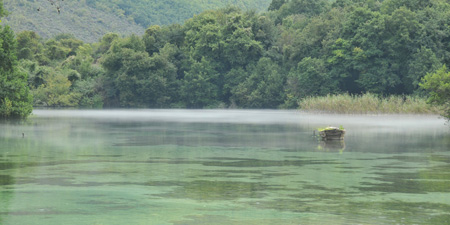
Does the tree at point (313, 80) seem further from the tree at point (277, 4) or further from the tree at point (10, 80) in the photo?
the tree at point (277, 4)

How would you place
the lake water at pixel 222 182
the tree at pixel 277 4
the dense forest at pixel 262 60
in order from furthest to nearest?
1. the tree at pixel 277 4
2. the dense forest at pixel 262 60
3. the lake water at pixel 222 182

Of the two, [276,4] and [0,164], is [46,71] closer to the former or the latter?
[276,4]

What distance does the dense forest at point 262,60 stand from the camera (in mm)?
86938

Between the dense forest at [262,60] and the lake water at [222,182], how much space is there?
55.8 m

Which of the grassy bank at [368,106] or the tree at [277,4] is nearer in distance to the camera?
the grassy bank at [368,106]

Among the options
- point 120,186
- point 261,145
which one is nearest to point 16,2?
point 261,145

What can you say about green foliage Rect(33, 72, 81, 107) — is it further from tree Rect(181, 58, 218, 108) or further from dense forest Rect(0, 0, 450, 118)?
tree Rect(181, 58, 218, 108)

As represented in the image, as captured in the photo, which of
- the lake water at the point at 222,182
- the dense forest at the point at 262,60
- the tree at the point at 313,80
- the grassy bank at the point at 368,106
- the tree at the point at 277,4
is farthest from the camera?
the tree at the point at 277,4

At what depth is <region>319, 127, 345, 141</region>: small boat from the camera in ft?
111

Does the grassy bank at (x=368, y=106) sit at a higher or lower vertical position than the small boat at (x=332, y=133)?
higher

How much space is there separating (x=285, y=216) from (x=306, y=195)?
280 centimetres

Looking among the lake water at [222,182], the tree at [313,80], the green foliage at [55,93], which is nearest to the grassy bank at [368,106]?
the tree at [313,80]

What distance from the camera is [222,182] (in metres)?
18.5

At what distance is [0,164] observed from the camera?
22625 mm
